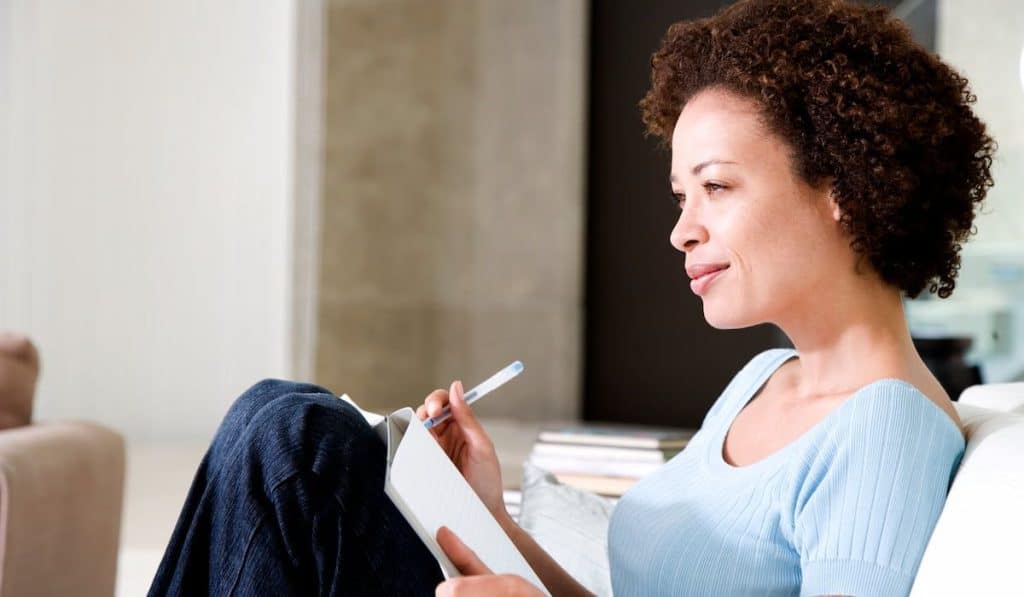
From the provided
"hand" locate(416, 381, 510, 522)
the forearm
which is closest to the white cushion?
the forearm

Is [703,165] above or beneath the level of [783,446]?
above

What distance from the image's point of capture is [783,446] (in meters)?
1.16

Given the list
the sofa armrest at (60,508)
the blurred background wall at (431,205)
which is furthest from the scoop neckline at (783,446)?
the blurred background wall at (431,205)

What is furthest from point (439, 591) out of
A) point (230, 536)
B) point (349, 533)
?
point (230, 536)

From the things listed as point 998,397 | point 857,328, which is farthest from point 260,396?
point 998,397

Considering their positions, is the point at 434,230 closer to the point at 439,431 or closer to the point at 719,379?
the point at 719,379

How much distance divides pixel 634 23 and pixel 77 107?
2.43 m

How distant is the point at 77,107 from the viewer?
5.05 meters

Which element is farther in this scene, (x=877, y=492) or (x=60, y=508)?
(x=60, y=508)

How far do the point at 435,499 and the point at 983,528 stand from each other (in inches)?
16.6

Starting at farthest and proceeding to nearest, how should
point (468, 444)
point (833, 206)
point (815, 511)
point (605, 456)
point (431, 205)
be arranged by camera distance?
point (431, 205)
point (605, 456)
point (468, 444)
point (833, 206)
point (815, 511)

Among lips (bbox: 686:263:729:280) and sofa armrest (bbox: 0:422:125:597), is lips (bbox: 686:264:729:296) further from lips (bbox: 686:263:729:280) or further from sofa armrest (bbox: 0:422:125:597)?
sofa armrest (bbox: 0:422:125:597)

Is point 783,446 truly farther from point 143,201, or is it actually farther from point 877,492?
point 143,201

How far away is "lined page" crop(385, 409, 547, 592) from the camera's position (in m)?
0.90
